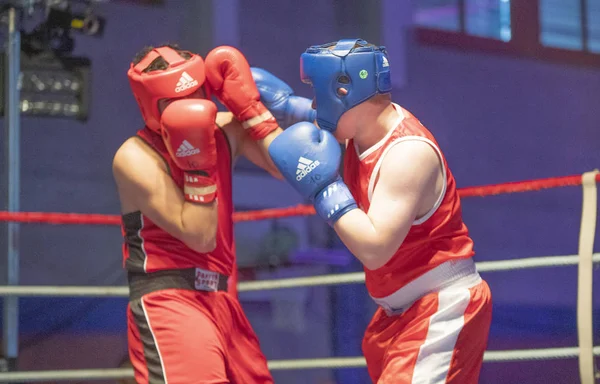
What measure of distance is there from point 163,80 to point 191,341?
716 mm

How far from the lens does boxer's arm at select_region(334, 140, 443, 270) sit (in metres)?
1.73

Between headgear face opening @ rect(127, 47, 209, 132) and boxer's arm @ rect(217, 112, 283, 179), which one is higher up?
headgear face opening @ rect(127, 47, 209, 132)

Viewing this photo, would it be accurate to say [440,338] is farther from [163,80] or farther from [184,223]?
[163,80]

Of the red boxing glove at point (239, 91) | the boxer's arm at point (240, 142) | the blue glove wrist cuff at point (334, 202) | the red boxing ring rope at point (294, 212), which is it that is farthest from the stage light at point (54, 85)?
the blue glove wrist cuff at point (334, 202)

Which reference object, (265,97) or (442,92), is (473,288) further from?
(442,92)

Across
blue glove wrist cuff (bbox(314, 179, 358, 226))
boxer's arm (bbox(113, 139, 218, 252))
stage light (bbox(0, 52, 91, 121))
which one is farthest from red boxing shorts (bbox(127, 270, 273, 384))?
stage light (bbox(0, 52, 91, 121))

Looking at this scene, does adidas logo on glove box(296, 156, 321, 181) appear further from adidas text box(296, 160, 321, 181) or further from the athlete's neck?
the athlete's neck

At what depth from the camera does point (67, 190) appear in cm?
679

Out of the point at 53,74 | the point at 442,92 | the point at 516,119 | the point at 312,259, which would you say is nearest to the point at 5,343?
the point at 53,74

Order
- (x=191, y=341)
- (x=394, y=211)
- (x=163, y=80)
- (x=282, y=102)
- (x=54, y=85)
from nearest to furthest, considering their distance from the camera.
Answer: (x=394, y=211) → (x=191, y=341) → (x=163, y=80) → (x=282, y=102) → (x=54, y=85)

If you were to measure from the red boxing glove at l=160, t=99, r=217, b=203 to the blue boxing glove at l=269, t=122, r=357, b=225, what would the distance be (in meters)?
0.33

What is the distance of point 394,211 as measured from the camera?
174 centimetres

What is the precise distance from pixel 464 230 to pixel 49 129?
213 inches

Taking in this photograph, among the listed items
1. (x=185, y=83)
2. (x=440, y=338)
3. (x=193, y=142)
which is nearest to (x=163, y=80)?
(x=185, y=83)
